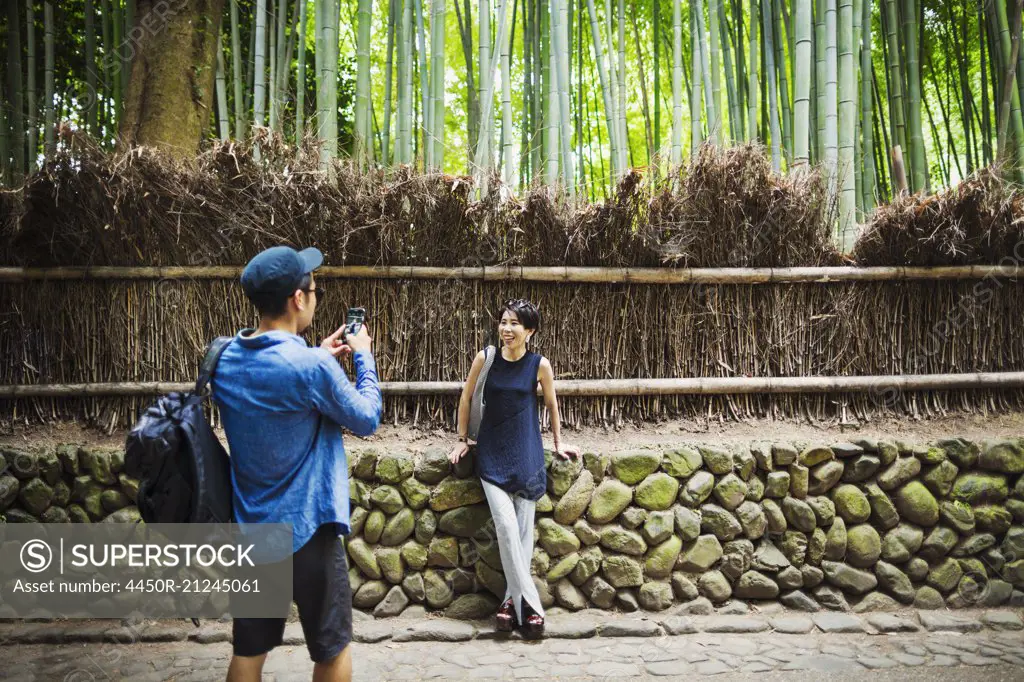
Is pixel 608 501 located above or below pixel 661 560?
above

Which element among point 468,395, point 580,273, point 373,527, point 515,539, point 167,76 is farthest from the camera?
point 167,76

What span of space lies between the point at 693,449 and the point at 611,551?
68 centimetres

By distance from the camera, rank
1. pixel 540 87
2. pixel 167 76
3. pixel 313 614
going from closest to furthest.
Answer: pixel 313 614 < pixel 167 76 < pixel 540 87

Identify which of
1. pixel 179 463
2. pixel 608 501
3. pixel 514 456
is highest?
→ pixel 179 463

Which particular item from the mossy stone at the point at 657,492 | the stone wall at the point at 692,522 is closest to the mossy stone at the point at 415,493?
the stone wall at the point at 692,522

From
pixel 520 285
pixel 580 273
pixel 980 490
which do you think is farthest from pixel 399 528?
pixel 980 490

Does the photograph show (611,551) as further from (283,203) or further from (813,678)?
(283,203)

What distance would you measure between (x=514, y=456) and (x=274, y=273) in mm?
1707

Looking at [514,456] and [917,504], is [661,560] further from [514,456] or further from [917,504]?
[917,504]

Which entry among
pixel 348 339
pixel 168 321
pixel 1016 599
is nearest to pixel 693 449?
pixel 1016 599

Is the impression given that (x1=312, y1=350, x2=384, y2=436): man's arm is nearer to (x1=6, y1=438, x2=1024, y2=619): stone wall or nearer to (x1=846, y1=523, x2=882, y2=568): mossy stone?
(x1=6, y1=438, x2=1024, y2=619): stone wall

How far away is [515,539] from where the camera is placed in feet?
10.4

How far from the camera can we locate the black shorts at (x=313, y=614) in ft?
5.85

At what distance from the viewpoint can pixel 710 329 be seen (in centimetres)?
400
